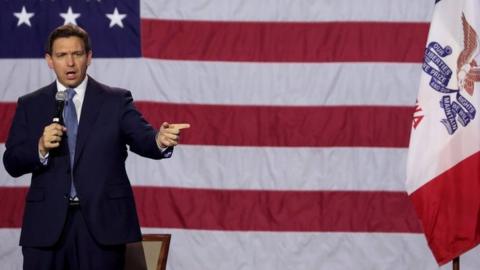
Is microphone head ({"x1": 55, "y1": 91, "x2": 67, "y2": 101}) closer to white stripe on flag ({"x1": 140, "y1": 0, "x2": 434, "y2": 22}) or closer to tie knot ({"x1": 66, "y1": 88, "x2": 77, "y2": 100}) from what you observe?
tie knot ({"x1": 66, "y1": 88, "x2": 77, "y2": 100})

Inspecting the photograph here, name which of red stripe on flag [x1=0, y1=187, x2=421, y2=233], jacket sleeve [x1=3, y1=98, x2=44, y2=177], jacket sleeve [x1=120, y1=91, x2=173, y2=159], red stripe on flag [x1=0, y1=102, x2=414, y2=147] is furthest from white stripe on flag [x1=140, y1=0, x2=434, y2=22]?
jacket sleeve [x1=3, y1=98, x2=44, y2=177]

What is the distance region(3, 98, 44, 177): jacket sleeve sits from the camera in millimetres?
3342

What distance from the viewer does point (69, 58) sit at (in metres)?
3.39

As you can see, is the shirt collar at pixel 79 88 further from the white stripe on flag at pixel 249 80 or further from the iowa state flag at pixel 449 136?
the white stripe on flag at pixel 249 80

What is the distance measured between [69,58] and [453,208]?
150 cm

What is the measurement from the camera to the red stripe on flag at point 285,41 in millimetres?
5156

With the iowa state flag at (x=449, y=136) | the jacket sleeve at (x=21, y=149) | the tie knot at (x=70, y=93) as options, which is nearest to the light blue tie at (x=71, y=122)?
the tie knot at (x=70, y=93)

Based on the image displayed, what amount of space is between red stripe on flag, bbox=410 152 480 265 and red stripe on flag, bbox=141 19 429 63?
1.29m

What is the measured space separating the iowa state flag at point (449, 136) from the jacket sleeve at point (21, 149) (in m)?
1.41

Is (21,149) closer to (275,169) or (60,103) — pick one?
(60,103)

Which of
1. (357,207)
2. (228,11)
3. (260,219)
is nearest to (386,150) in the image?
(357,207)

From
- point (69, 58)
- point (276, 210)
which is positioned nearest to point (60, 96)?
point (69, 58)

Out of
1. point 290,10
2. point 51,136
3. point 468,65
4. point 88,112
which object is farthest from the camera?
point 290,10

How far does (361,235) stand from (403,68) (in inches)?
31.9
